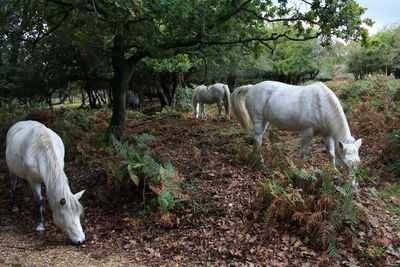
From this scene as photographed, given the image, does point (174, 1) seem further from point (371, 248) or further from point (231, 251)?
point (371, 248)

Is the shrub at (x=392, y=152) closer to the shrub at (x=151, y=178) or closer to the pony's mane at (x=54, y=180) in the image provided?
the shrub at (x=151, y=178)

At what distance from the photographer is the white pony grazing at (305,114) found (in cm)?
491

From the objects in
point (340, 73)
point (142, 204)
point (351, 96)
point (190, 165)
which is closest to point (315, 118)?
point (190, 165)

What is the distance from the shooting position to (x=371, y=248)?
3533 millimetres

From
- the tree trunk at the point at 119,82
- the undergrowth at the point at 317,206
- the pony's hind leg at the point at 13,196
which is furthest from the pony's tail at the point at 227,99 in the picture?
the pony's hind leg at the point at 13,196

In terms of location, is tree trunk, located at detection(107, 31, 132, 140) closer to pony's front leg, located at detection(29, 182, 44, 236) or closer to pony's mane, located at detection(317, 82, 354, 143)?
pony's front leg, located at detection(29, 182, 44, 236)

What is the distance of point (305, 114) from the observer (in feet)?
17.6

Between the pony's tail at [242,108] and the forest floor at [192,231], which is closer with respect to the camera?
the forest floor at [192,231]

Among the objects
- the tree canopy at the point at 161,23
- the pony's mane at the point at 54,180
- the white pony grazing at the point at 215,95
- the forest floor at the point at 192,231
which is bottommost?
the forest floor at the point at 192,231

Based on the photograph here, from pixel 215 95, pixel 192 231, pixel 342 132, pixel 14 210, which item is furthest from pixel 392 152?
pixel 14 210

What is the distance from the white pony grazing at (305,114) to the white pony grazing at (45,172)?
4.05 m

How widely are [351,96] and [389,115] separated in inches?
127

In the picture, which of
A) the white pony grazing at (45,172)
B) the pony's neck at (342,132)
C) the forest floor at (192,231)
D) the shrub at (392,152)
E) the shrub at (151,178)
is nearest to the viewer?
the forest floor at (192,231)

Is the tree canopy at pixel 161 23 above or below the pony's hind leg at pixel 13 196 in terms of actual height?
above
